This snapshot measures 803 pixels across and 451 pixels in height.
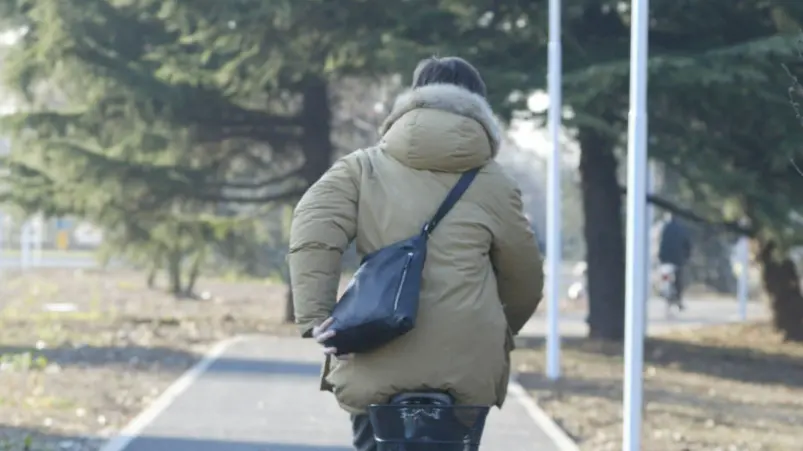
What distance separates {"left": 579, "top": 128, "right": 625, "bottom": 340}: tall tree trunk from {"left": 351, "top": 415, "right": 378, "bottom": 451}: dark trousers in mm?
13052

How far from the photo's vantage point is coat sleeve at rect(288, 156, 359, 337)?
4.12m

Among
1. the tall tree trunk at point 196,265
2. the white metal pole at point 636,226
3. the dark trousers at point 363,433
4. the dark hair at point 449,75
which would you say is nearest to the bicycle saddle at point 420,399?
the dark trousers at point 363,433

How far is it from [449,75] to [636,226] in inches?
155

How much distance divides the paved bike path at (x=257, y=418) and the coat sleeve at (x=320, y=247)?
16.5 feet

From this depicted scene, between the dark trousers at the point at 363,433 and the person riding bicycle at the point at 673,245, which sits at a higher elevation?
the dark trousers at the point at 363,433

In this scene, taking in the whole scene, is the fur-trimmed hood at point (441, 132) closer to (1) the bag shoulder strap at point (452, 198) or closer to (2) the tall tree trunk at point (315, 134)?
(1) the bag shoulder strap at point (452, 198)

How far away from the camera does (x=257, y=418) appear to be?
10617 millimetres

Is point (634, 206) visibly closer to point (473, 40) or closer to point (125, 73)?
point (473, 40)

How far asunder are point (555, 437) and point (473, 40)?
6.30 metres

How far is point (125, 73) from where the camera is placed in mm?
17531

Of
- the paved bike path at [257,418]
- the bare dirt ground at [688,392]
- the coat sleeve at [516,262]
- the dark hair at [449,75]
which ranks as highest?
the dark hair at [449,75]

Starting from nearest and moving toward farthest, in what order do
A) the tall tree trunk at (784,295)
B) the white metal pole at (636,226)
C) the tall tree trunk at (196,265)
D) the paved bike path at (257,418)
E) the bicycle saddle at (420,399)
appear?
1. the bicycle saddle at (420,399)
2. the white metal pole at (636,226)
3. the paved bike path at (257,418)
4. the tall tree trunk at (784,295)
5. the tall tree trunk at (196,265)

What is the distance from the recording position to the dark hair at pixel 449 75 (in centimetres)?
438

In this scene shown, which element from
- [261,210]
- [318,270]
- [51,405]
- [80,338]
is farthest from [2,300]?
[318,270]
